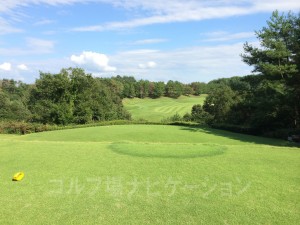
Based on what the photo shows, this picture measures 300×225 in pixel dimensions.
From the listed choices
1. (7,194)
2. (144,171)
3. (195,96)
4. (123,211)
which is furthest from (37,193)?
(195,96)

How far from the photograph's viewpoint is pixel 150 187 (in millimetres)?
5668

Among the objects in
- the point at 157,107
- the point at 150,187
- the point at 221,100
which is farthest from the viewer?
the point at 157,107

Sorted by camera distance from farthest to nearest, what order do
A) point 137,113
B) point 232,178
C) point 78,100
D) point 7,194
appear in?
1. point 137,113
2. point 78,100
3. point 232,178
4. point 7,194

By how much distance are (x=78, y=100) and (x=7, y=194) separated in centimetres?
2982

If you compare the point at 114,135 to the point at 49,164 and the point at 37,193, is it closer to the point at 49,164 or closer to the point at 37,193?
the point at 49,164

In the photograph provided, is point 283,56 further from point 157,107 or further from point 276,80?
point 157,107

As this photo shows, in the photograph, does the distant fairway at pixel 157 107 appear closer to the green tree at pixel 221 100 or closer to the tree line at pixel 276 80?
the green tree at pixel 221 100

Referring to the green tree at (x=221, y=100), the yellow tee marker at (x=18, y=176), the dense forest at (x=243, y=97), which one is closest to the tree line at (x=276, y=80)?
the dense forest at (x=243, y=97)

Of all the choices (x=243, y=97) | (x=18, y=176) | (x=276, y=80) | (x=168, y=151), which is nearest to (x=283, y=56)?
(x=276, y=80)

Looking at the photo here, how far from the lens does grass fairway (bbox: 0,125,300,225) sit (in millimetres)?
4445

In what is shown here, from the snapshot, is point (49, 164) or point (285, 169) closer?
point (285, 169)

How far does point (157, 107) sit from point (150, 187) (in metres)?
68.4

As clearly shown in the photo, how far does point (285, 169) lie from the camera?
7070mm

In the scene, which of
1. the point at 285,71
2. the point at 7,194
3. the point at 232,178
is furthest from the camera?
the point at 285,71
